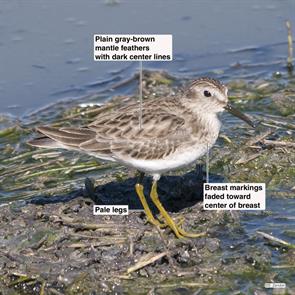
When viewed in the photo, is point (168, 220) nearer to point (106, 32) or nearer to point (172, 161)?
point (172, 161)

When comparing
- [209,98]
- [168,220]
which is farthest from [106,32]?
[168,220]

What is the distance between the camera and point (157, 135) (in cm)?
977

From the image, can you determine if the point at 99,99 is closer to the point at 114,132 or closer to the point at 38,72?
the point at 38,72

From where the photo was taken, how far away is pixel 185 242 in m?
9.25

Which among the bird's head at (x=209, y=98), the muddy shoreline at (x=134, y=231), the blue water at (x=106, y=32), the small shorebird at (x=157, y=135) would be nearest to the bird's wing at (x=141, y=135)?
the small shorebird at (x=157, y=135)

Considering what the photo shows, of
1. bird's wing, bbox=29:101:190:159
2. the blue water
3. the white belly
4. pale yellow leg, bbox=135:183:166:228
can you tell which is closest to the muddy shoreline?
pale yellow leg, bbox=135:183:166:228

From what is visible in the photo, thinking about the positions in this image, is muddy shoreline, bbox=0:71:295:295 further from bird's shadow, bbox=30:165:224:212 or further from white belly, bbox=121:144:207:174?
white belly, bbox=121:144:207:174

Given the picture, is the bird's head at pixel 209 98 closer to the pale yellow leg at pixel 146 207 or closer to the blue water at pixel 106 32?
the pale yellow leg at pixel 146 207

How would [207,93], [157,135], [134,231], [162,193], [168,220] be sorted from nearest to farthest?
1. [134,231]
2. [168,220]
3. [157,135]
4. [207,93]
5. [162,193]

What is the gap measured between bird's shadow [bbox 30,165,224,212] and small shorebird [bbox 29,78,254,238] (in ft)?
1.28

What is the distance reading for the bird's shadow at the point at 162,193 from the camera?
10352 millimetres

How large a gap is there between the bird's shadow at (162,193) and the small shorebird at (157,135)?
1.28 feet

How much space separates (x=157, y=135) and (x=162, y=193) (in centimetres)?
101

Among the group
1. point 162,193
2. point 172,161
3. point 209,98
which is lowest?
point 162,193
